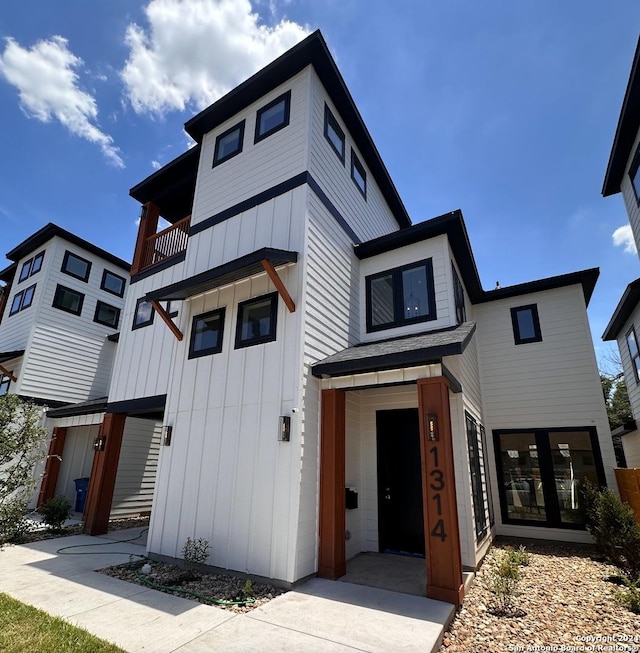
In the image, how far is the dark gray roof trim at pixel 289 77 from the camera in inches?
298

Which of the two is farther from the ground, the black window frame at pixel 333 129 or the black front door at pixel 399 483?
the black window frame at pixel 333 129

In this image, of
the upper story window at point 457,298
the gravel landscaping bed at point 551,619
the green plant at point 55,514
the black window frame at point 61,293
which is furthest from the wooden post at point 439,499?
the black window frame at point 61,293

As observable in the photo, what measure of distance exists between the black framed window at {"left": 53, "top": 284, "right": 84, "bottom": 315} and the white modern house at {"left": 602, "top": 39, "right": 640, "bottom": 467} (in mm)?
18176

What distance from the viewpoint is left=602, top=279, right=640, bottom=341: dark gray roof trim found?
9.92 m

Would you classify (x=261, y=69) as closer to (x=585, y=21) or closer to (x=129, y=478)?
(x=585, y=21)

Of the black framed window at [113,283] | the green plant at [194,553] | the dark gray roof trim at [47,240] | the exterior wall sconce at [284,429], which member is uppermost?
the dark gray roof trim at [47,240]

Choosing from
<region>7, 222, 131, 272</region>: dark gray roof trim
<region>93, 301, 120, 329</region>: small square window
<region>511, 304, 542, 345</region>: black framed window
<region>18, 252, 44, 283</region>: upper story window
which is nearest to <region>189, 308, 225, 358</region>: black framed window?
<region>511, 304, 542, 345</region>: black framed window

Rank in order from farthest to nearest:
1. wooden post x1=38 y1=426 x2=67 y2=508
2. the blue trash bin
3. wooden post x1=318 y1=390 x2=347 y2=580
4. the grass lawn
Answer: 1. wooden post x1=38 y1=426 x2=67 y2=508
2. the blue trash bin
3. wooden post x1=318 y1=390 x2=347 y2=580
4. the grass lawn

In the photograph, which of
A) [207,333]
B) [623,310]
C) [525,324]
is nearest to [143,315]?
[207,333]

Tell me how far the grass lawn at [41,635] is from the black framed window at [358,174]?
9.32 m

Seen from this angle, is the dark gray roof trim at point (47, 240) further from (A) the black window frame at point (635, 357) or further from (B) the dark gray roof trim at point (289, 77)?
(A) the black window frame at point (635, 357)

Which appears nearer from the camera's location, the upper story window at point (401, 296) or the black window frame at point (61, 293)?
the upper story window at point (401, 296)

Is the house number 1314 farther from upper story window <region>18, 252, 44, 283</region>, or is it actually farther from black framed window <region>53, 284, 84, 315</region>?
upper story window <region>18, 252, 44, 283</region>

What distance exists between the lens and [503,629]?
3961 mm
